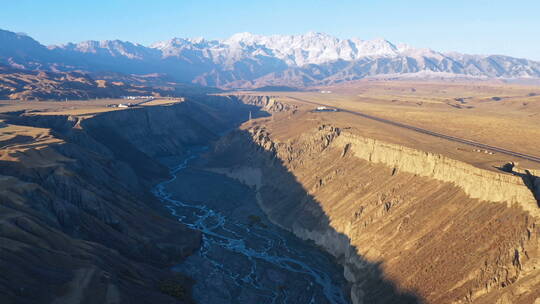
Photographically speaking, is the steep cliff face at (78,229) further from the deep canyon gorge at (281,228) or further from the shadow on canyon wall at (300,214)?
the shadow on canyon wall at (300,214)

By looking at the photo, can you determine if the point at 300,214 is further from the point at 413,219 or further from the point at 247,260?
the point at 413,219

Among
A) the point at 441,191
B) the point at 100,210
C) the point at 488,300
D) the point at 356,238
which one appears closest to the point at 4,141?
the point at 100,210

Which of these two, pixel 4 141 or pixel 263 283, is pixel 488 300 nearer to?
pixel 263 283

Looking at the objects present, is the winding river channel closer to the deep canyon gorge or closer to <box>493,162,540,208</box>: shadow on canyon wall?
the deep canyon gorge

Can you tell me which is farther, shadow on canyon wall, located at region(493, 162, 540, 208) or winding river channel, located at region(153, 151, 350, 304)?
winding river channel, located at region(153, 151, 350, 304)

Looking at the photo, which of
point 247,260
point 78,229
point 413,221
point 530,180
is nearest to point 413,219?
point 413,221

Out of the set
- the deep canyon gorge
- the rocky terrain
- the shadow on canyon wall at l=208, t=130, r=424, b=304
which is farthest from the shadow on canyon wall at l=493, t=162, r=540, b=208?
the shadow on canyon wall at l=208, t=130, r=424, b=304

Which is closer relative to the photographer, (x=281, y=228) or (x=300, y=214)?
(x=300, y=214)
